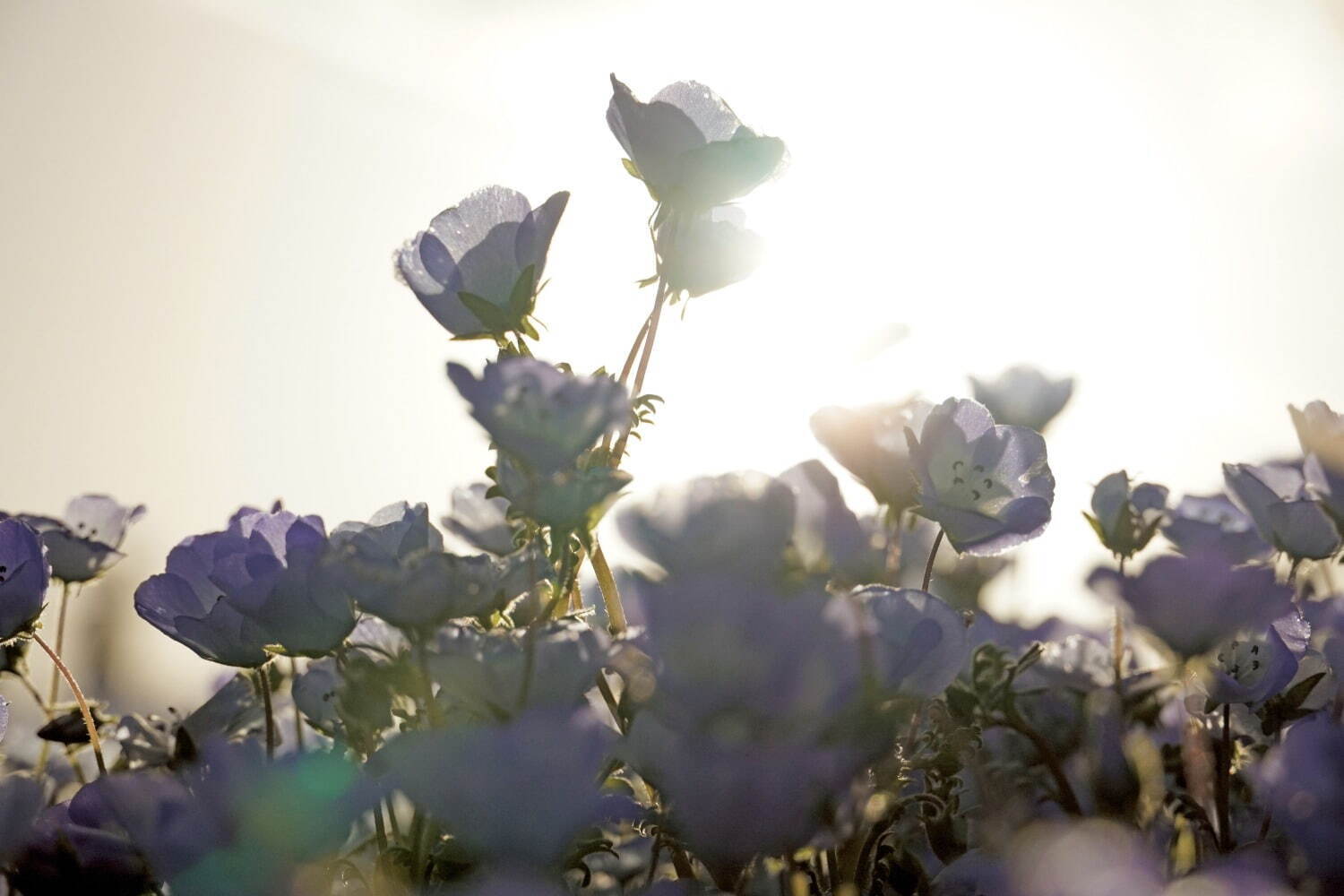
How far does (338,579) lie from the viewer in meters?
0.75

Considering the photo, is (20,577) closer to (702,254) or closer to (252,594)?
(252,594)

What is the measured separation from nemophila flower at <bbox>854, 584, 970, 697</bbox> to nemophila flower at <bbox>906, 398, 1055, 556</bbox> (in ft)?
0.70

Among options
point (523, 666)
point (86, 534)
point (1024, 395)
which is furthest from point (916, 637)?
point (86, 534)

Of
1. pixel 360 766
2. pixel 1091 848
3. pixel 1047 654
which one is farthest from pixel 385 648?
pixel 1047 654

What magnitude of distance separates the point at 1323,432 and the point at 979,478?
1.47 feet

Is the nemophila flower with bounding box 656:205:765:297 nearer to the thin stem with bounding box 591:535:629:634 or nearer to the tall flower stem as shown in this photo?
the thin stem with bounding box 591:535:629:634

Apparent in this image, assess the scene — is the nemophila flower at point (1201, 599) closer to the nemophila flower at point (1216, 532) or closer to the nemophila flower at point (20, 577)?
the nemophila flower at point (1216, 532)

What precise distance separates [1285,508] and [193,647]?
114cm

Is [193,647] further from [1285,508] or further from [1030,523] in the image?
[1285,508]

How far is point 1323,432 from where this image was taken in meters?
1.20

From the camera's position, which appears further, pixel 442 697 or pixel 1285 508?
pixel 1285 508

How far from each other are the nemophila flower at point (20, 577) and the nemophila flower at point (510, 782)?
1.89 ft

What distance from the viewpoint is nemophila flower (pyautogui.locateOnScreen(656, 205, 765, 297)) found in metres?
1.03

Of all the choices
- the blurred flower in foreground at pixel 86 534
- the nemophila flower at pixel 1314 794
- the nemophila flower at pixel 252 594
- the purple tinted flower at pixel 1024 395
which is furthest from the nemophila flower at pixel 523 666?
the purple tinted flower at pixel 1024 395
